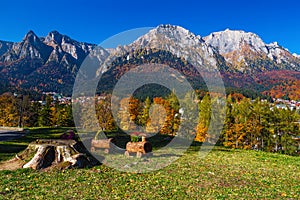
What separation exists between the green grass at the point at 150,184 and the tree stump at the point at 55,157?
0.70m

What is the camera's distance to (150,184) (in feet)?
42.4

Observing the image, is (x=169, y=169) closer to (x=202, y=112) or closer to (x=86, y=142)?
(x=86, y=142)

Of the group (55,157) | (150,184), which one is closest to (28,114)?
(55,157)

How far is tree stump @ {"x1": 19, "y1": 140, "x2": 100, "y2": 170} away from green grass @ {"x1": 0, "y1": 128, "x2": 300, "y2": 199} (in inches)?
27.5

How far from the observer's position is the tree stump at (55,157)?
48.8 feet

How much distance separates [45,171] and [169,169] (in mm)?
7451

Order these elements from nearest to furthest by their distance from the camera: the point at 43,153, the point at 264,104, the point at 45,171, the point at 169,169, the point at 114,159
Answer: the point at 45,171 < the point at 43,153 < the point at 169,169 < the point at 114,159 < the point at 264,104

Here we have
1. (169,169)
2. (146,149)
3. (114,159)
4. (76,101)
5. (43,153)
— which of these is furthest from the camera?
(76,101)

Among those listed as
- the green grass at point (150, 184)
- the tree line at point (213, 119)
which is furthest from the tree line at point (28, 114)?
the green grass at point (150, 184)

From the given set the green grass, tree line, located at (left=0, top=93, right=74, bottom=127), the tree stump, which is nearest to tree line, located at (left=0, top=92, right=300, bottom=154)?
tree line, located at (left=0, top=93, right=74, bottom=127)

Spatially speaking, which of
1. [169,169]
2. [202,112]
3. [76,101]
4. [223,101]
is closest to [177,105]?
[202,112]

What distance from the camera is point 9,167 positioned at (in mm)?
14852

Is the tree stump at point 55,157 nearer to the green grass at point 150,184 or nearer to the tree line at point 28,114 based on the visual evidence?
the green grass at point 150,184

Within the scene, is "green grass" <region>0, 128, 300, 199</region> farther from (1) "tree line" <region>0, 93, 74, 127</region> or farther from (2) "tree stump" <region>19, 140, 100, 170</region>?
(1) "tree line" <region>0, 93, 74, 127</region>
